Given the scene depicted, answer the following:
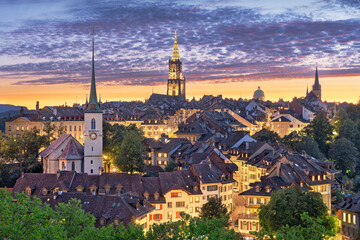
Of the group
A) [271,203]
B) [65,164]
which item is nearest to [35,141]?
[65,164]

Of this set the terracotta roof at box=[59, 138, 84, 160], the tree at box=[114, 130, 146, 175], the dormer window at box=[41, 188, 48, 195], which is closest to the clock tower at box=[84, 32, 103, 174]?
the terracotta roof at box=[59, 138, 84, 160]

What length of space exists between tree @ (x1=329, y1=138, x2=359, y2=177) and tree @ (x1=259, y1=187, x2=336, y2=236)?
51.0m

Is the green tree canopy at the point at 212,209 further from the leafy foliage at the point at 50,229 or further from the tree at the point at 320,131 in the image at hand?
the tree at the point at 320,131

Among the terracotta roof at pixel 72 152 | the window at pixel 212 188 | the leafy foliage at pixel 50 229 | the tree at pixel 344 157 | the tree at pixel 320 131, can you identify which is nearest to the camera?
the leafy foliage at pixel 50 229

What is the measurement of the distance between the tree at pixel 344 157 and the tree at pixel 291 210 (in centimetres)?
5098

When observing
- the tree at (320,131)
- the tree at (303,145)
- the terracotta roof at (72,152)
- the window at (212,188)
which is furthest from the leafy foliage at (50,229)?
the tree at (320,131)

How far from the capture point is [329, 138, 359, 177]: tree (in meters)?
103

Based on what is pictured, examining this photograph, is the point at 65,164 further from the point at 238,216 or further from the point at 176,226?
the point at 176,226

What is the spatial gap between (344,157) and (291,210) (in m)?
55.1

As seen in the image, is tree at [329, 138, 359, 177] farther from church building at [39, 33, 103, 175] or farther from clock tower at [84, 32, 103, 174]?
church building at [39, 33, 103, 175]

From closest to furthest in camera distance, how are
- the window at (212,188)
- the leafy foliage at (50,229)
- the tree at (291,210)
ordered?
1. the leafy foliage at (50,229)
2. the tree at (291,210)
3. the window at (212,188)

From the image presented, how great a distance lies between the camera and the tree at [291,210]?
174 feet

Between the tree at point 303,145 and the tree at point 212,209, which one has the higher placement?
the tree at point 303,145

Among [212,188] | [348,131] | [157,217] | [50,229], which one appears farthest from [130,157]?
[348,131]
